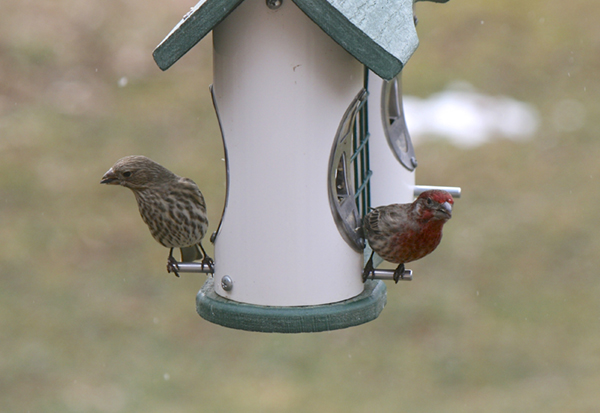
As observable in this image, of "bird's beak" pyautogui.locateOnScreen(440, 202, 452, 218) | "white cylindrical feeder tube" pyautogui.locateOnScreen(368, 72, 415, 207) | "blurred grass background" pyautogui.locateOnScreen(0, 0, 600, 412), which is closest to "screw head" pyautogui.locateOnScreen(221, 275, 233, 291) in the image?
"bird's beak" pyautogui.locateOnScreen(440, 202, 452, 218)

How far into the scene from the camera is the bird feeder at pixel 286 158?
14.7ft

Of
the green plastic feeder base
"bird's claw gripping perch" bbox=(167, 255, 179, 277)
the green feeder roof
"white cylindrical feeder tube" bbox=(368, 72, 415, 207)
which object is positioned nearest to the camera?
the green feeder roof

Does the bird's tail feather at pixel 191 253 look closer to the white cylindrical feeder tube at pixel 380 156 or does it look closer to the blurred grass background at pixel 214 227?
the white cylindrical feeder tube at pixel 380 156

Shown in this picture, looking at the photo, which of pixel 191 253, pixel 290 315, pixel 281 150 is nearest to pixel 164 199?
pixel 191 253

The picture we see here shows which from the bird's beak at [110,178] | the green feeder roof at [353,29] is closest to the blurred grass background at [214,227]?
the bird's beak at [110,178]

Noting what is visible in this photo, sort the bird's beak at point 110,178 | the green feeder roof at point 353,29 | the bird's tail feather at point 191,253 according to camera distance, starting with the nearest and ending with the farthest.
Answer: the green feeder roof at point 353,29 < the bird's beak at point 110,178 < the bird's tail feather at point 191,253

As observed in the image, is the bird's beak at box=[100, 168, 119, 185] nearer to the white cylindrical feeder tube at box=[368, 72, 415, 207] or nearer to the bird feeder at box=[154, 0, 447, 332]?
the bird feeder at box=[154, 0, 447, 332]

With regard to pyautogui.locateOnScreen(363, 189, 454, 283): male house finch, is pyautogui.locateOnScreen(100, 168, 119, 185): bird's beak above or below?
above

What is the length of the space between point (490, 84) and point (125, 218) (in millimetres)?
5514

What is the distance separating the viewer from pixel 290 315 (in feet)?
15.3

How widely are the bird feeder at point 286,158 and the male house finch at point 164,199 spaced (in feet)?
0.45

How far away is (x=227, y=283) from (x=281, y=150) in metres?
0.70

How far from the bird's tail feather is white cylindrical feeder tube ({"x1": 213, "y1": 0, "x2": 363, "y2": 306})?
1.34 feet

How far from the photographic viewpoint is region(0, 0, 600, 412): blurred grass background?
35.2ft
